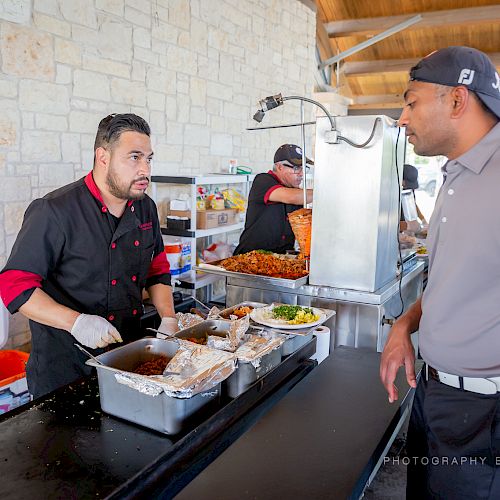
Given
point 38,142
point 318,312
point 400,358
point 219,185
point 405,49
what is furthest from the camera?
point 405,49

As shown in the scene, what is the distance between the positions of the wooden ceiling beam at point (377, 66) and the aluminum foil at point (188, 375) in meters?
8.50

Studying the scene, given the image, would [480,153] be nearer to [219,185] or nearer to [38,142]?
[38,142]

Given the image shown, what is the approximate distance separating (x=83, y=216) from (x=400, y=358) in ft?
4.35

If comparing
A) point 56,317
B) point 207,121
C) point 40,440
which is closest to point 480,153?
point 40,440

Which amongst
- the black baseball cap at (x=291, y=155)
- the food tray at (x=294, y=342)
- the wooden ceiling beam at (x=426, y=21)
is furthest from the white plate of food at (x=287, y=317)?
the wooden ceiling beam at (x=426, y=21)

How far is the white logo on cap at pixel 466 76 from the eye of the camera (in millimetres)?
1483

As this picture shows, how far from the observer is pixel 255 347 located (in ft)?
5.48

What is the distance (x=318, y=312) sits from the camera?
2.24 meters

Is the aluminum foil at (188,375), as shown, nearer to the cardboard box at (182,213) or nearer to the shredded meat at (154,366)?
the shredded meat at (154,366)

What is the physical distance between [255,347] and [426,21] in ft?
23.2

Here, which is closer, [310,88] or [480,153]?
[480,153]

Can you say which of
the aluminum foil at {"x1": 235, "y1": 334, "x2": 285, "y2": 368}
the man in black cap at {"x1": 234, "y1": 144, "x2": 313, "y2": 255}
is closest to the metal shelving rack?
the man in black cap at {"x1": 234, "y1": 144, "x2": 313, "y2": 255}

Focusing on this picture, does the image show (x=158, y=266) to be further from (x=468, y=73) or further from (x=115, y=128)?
(x=468, y=73)

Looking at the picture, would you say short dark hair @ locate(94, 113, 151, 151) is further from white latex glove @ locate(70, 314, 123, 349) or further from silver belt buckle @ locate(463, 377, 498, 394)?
silver belt buckle @ locate(463, 377, 498, 394)
